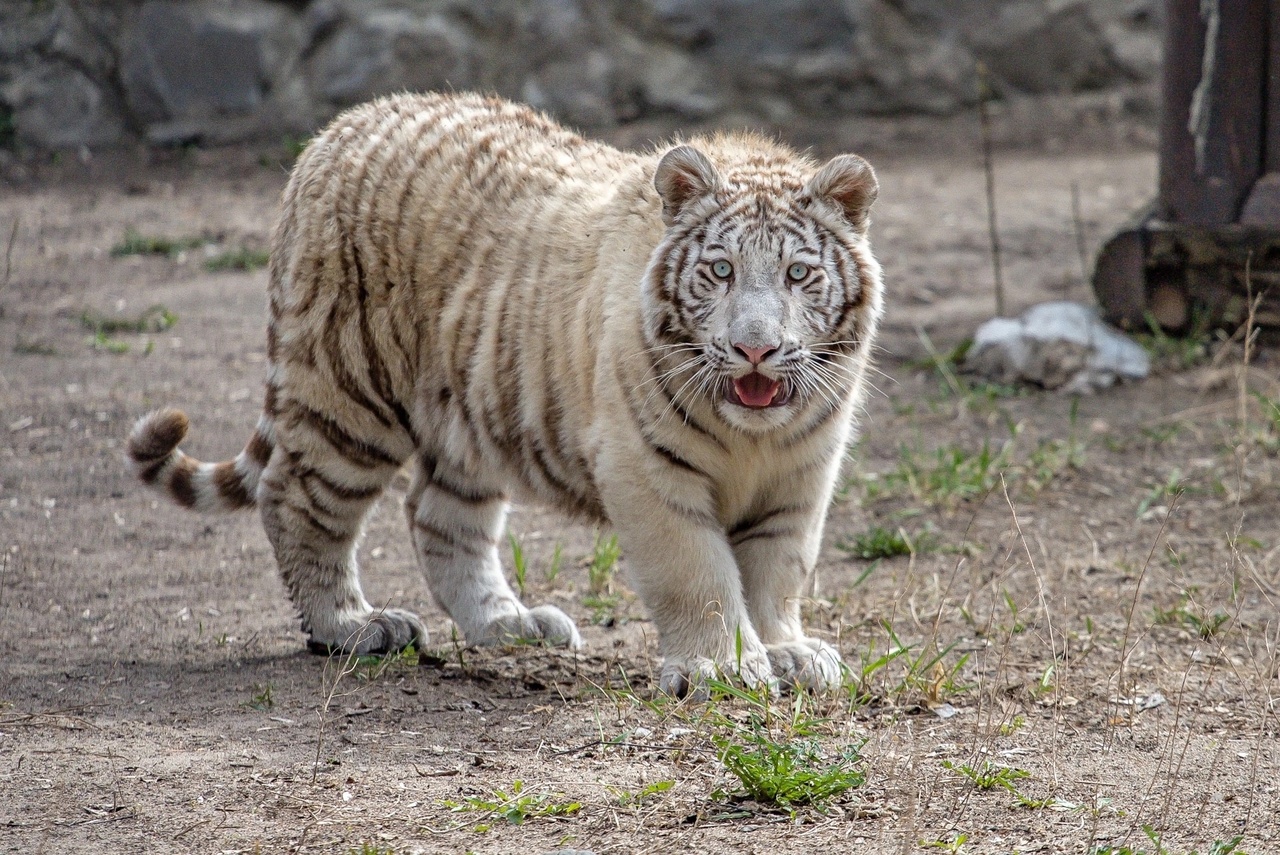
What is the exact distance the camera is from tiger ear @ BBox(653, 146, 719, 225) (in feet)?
11.9

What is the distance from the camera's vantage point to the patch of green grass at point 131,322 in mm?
6879

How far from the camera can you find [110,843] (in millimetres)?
2762

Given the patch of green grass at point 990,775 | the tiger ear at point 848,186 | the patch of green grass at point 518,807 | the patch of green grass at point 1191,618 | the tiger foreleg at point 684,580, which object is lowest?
the patch of green grass at point 1191,618

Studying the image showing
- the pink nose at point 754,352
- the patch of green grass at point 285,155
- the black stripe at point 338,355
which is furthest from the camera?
Answer: the patch of green grass at point 285,155

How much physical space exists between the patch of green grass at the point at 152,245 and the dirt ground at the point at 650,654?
36 centimetres

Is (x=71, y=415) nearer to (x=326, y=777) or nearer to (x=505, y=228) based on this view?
(x=505, y=228)

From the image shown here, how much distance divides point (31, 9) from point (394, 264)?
633 centimetres

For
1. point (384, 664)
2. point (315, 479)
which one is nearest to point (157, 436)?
point (315, 479)

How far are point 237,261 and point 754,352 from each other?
5.06 meters

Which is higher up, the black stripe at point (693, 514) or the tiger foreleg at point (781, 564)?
the black stripe at point (693, 514)

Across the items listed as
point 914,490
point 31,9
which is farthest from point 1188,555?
point 31,9

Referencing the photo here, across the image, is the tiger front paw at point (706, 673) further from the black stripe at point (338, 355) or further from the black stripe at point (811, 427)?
the black stripe at point (338, 355)

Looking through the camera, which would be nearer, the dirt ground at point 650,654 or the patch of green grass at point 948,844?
the patch of green grass at point 948,844

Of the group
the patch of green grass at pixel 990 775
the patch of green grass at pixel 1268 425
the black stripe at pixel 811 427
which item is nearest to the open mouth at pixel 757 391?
the black stripe at pixel 811 427
